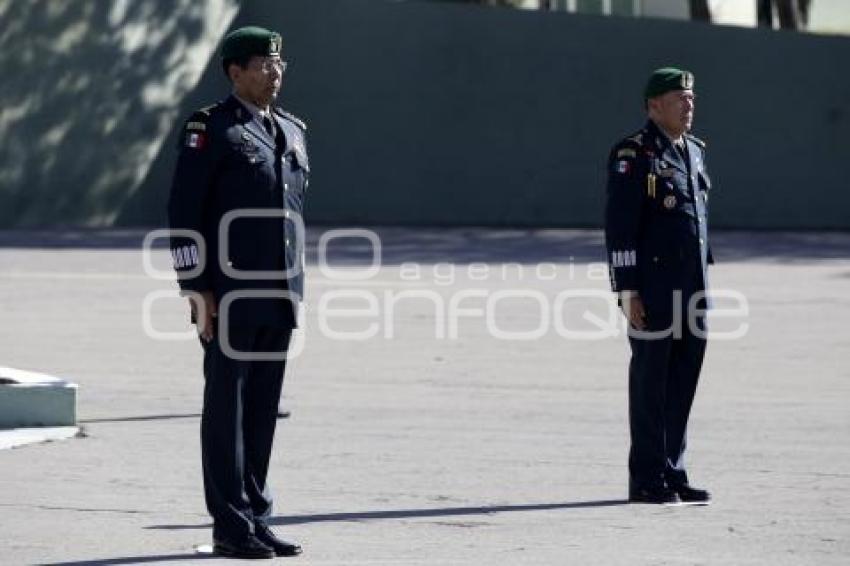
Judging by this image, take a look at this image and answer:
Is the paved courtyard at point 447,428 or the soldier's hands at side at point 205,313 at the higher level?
the soldier's hands at side at point 205,313

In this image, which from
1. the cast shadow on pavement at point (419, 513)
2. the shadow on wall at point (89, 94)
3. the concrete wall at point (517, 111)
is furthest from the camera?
the concrete wall at point (517, 111)

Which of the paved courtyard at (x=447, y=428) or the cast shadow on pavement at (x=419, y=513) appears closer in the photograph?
the paved courtyard at (x=447, y=428)

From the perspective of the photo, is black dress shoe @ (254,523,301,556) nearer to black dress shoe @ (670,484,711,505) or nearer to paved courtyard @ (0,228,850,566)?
paved courtyard @ (0,228,850,566)

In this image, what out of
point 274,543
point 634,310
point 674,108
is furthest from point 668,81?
point 274,543

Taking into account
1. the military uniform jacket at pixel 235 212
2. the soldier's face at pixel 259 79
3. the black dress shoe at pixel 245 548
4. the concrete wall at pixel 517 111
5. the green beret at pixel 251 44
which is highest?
the concrete wall at pixel 517 111

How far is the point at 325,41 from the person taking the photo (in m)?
29.3

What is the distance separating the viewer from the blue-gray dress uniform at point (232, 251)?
27.4ft

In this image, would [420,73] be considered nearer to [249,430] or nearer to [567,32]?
[567,32]

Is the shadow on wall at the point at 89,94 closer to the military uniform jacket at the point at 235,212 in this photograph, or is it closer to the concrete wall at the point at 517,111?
the concrete wall at the point at 517,111

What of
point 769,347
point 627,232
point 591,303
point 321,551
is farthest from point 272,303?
point 591,303

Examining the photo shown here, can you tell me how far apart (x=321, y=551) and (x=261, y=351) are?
797 millimetres

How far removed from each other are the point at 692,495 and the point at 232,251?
2587 millimetres

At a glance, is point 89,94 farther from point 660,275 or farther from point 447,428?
point 660,275

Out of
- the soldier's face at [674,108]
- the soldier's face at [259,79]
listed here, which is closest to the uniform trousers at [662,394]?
the soldier's face at [674,108]
